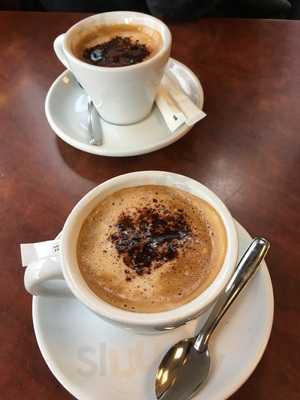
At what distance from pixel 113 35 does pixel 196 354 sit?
833 millimetres

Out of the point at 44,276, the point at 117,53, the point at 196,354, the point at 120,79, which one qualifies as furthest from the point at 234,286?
the point at 117,53

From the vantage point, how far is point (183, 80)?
111cm

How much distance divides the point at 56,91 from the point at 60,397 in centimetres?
74

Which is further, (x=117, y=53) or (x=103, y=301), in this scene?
(x=117, y=53)

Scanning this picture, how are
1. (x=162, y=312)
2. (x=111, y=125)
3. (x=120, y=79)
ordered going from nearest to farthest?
(x=162, y=312), (x=120, y=79), (x=111, y=125)

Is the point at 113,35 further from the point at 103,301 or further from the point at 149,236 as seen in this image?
the point at 103,301

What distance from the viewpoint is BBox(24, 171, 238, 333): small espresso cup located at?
59 cm

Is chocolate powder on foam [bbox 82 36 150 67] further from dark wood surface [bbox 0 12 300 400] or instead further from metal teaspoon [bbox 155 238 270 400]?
metal teaspoon [bbox 155 238 270 400]

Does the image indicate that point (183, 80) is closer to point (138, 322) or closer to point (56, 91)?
point (56, 91)

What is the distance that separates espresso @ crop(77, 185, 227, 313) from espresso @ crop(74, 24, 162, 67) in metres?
0.45

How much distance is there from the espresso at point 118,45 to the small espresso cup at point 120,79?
0.02 m

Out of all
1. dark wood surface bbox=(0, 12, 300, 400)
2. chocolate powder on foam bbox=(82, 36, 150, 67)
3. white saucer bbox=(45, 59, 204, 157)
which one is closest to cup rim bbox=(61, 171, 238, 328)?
dark wood surface bbox=(0, 12, 300, 400)

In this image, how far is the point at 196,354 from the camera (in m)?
0.65

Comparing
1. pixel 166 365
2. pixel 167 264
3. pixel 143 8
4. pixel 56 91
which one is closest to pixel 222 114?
pixel 56 91
